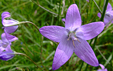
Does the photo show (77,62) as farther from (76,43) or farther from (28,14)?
(28,14)

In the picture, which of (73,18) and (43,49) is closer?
(73,18)

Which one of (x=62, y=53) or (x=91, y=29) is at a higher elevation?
(x=91, y=29)

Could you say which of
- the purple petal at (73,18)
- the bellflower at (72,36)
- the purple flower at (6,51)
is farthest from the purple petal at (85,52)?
the purple flower at (6,51)

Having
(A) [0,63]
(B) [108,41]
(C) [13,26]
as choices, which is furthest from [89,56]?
(B) [108,41]

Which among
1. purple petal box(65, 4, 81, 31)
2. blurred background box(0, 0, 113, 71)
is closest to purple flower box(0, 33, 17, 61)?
blurred background box(0, 0, 113, 71)

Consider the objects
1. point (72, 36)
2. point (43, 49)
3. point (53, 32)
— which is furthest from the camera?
point (43, 49)

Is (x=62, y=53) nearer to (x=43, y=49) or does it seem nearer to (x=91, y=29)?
(x=91, y=29)

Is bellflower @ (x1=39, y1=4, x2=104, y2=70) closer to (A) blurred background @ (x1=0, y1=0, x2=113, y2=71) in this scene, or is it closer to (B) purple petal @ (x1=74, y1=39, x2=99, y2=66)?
(B) purple petal @ (x1=74, y1=39, x2=99, y2=66)

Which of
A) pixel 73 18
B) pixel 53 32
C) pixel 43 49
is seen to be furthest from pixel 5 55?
pixel 43 49
